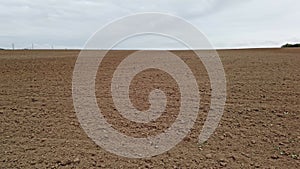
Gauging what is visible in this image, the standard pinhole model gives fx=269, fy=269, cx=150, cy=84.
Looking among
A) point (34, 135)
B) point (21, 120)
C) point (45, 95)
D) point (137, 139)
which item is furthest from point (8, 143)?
point (45, 95)

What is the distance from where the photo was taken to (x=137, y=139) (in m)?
4.02

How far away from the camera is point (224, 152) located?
365cm

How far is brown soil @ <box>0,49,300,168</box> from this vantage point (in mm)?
3467

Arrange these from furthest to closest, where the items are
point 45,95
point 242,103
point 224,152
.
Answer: point 45,95 → point 242,103 → point 224,152

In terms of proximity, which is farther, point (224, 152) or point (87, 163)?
point (224, 152)

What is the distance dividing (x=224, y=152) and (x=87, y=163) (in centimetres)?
182

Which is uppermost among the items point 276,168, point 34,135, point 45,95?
point 45,95

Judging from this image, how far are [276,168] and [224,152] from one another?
0.65 metres

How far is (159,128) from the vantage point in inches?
171

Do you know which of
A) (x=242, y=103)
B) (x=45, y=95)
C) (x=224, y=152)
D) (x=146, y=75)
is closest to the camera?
(x=224, y=152)

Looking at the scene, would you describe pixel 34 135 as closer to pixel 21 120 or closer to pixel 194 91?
pixel 21 120

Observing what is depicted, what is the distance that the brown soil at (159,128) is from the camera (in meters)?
3.47

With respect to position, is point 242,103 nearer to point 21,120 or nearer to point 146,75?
point 146,75

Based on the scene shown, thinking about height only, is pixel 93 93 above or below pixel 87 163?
above
